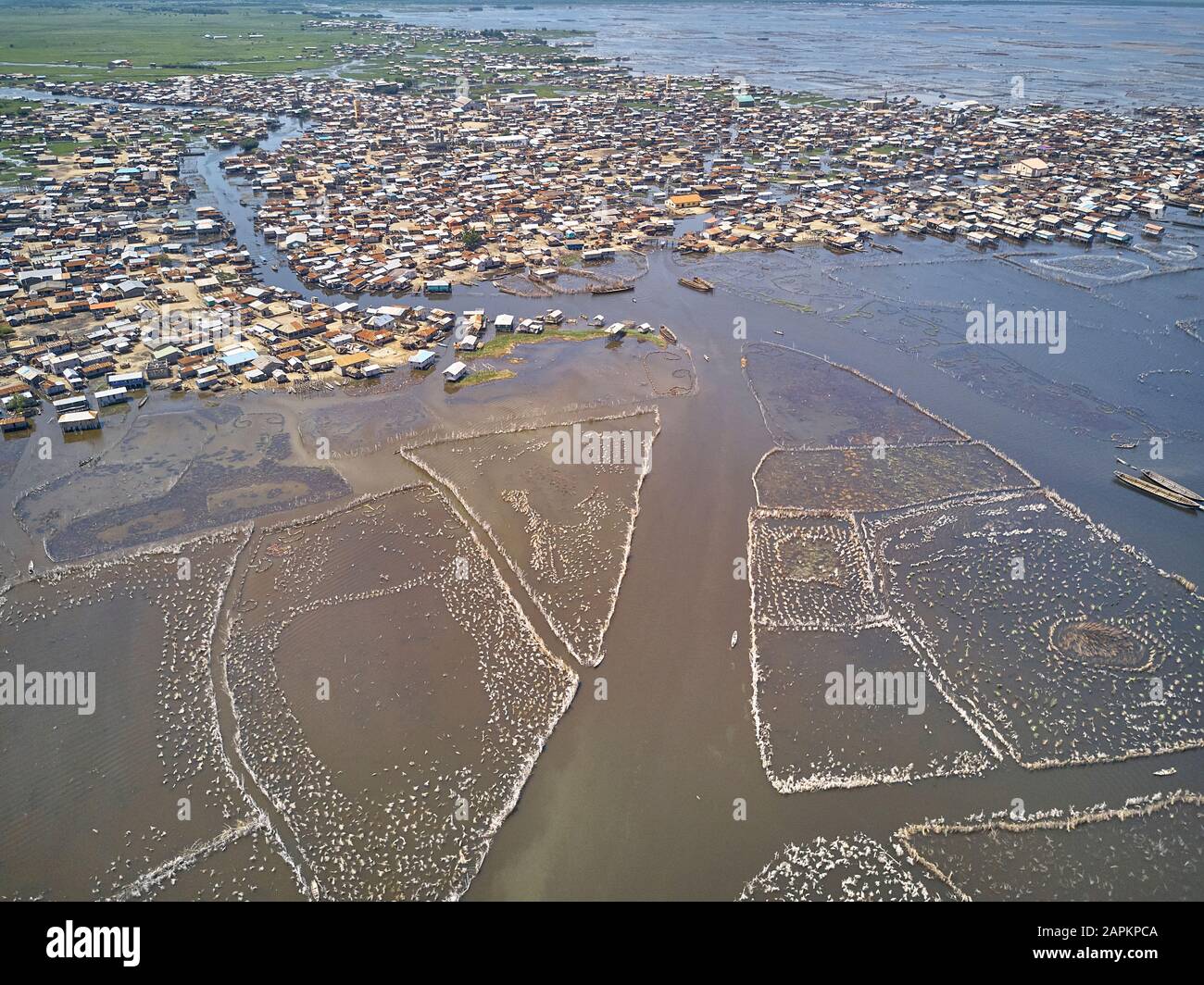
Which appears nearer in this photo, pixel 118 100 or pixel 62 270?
pixel 62 270

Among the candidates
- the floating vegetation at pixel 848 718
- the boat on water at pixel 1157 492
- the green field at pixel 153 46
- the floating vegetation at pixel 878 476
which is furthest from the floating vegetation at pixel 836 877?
the green field at pixel 153 46

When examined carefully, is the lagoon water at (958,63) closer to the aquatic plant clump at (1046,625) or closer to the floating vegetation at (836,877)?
the aquatic plant clump at (1046,625)

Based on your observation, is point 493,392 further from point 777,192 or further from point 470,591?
point 777,192

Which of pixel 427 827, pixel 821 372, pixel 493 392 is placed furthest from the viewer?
pixel 821 372

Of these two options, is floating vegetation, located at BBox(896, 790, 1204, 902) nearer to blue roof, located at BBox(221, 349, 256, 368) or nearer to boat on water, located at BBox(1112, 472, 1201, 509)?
boat on water, located at BBox(1112, 472, 1201, 509)

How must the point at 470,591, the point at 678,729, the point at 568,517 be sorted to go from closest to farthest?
the point at 678,729 < the point at 470,591 < the point at 568,517

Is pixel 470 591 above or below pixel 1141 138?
below

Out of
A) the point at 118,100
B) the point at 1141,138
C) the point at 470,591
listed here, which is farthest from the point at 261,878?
the point at 118,100

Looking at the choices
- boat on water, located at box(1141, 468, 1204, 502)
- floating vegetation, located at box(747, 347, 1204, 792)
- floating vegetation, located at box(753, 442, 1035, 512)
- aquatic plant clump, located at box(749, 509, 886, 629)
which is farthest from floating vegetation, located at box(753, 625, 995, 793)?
boat on water, located at box(1141, 468, 1204, 502)
